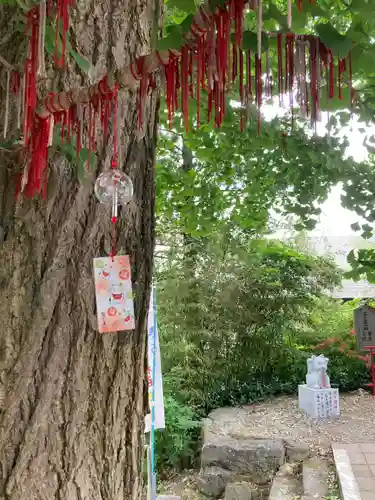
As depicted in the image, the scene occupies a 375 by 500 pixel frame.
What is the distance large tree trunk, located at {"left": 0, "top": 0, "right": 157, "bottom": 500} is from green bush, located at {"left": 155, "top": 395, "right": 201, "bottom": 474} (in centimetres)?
342

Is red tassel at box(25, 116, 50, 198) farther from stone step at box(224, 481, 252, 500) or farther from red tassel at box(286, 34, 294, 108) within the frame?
stone step at box(224, 481, 252, 500)

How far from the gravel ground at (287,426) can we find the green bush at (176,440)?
0.40ft

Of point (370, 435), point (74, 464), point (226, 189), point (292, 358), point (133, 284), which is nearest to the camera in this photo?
point (74, 464)

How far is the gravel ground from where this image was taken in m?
4.18

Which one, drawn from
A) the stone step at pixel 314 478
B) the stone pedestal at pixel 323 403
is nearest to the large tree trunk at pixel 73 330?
the stone step at pixel 314 478

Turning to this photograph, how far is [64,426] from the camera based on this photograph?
1095 millimetres

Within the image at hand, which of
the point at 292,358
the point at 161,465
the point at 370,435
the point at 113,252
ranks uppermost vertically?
the point at 113,252

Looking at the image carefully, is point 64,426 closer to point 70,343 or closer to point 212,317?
point 70,343

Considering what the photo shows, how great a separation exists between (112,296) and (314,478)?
299 centimetres

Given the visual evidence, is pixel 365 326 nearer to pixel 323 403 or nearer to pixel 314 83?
pixel 323 403

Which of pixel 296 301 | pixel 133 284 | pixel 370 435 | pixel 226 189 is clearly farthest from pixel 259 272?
pixel 133 284

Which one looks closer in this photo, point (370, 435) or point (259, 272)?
point (370, 435)

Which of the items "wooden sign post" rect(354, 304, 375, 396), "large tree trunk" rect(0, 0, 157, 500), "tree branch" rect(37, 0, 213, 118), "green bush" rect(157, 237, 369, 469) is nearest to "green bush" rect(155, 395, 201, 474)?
"green bush" rect(157, 237, 369, 469)

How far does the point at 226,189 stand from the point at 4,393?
228 centimetres
